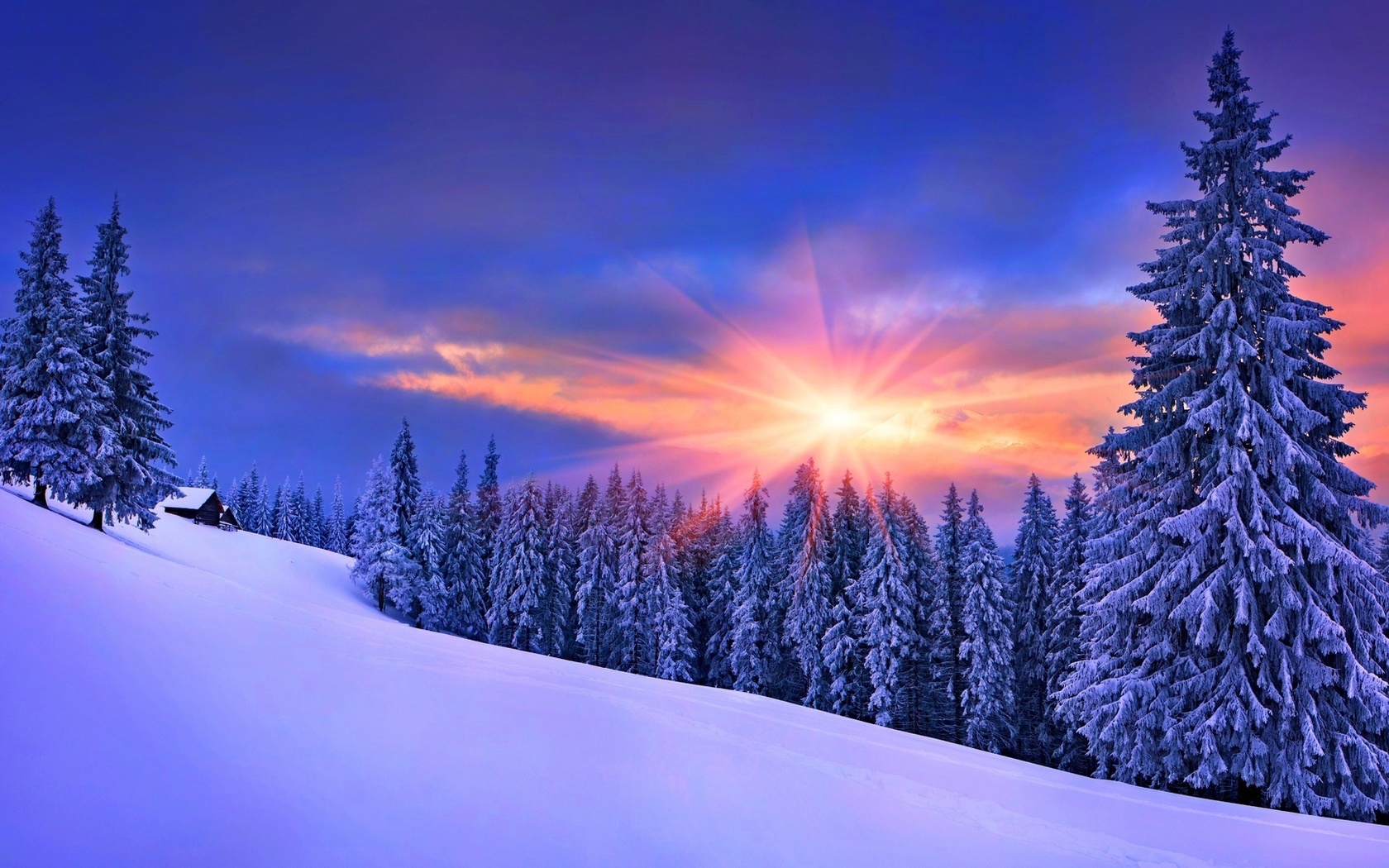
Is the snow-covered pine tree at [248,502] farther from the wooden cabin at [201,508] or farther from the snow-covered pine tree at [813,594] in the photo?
the snow-covered pine tree at [813,594]

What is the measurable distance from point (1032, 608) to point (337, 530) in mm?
97077

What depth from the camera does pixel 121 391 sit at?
28859 mm

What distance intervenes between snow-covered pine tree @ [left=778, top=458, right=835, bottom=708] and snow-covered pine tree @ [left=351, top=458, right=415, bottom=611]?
24954mm

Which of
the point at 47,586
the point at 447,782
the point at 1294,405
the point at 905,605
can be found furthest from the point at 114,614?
the point at 905,605

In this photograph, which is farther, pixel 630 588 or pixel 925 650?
pixel 630 588

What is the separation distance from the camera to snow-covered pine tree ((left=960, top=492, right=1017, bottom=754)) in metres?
31.5

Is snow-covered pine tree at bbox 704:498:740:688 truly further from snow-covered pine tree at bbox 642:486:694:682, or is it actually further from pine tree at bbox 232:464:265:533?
pine tree at bbox 232:464:265:533

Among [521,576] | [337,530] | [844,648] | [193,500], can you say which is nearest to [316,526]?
[337,530]

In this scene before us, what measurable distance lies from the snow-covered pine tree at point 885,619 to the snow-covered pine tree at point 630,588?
15.5 meters

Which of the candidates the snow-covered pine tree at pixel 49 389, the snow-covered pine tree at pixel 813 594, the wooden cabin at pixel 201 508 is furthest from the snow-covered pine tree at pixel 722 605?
the wooden cabin at pixel 201 508

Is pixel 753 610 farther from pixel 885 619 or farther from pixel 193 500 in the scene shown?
pixel 193 500

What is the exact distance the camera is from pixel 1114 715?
1307cm

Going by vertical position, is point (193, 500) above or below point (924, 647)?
above

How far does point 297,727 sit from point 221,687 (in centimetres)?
125
